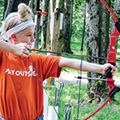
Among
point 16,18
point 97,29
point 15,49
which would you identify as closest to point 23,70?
point 15,49

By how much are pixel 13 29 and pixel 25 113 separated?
54 centimetres

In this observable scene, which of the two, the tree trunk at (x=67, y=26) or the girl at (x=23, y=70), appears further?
the tree trunk at (x=67, y=26)

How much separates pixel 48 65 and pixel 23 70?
159mm

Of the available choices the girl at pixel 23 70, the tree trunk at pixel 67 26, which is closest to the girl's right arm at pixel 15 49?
the girl at pixel 23 70

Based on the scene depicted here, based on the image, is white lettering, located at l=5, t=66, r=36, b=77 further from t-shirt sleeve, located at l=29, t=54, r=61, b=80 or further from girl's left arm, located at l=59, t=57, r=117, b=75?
girl's left arm, located at l=59, t=57, r=117, b=75

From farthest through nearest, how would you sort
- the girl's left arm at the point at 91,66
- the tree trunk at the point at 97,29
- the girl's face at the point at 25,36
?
the tree trunk at the point at 97,29 < the girl's face at the point at 25,36 < the girl's left arm at the point at 91,66

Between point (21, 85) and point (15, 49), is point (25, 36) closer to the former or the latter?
point (15, 49)

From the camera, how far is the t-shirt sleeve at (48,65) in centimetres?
132

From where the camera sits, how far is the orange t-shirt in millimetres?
1287

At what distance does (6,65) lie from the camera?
1.33 metres

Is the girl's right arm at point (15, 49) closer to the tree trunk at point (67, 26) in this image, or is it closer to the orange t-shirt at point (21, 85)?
the orange t-shirt at point (21, 85)

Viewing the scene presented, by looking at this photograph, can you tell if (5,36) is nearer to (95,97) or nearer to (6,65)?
(6,65)

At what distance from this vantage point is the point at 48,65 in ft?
4.39

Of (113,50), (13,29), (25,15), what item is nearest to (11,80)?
(13,29)
